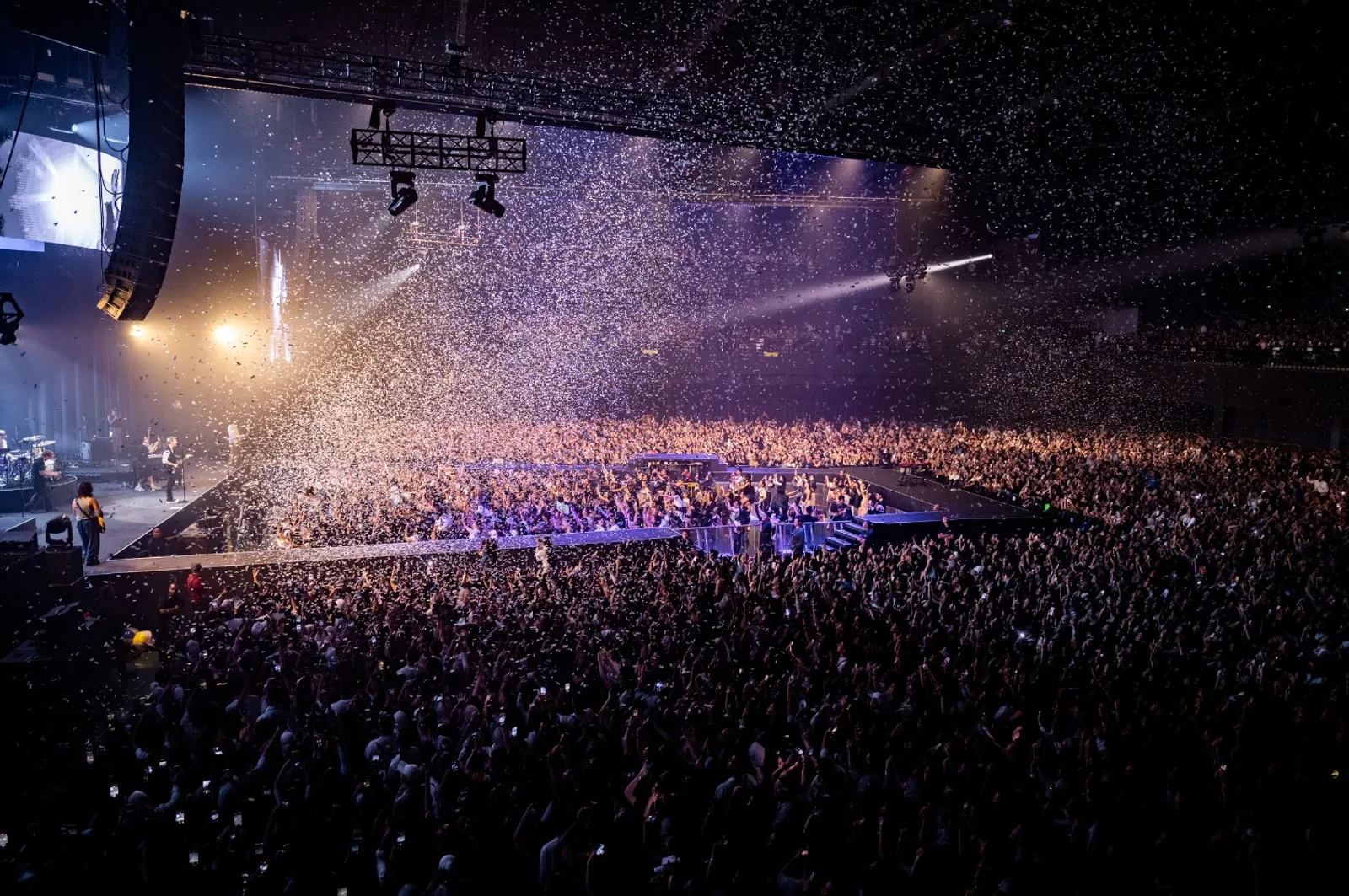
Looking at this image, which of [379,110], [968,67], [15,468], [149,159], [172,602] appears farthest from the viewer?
[15,468]

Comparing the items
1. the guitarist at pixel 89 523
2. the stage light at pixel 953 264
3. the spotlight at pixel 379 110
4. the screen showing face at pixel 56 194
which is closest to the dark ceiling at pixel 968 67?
the spotlight at pixel 379 110

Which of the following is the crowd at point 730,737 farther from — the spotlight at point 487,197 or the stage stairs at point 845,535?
the spotlight at point 487,197

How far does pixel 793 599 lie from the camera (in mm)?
7312

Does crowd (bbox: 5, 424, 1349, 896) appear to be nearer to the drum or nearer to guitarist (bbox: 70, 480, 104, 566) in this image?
guitarist (bbox: 70, 480, 104, 566)

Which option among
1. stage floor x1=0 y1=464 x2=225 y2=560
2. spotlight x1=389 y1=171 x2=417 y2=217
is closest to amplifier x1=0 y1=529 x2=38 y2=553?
stage floor x1=0 y1=464 x2=225 y2=560

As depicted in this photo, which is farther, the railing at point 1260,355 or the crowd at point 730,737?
the railing at point 1260,355

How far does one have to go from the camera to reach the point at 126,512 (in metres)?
13.2

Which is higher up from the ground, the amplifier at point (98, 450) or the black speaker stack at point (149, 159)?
the black speaker stack at point (149, 159)

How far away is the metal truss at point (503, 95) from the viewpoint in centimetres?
922

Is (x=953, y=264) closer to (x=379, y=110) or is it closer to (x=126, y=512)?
(x=379, y=110)

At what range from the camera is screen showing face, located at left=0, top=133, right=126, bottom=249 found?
11.3 meters

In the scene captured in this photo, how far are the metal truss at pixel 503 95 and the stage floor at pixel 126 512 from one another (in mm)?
6471

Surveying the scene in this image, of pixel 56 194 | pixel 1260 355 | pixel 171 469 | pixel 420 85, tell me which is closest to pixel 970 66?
pixel 420 85

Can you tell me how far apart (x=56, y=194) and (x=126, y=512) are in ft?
18.0
